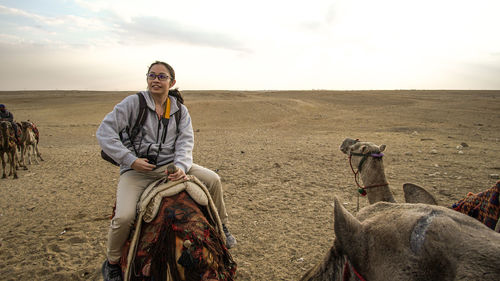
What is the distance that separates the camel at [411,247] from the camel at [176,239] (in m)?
0.89

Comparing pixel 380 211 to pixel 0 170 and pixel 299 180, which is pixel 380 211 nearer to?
pixel 299 180

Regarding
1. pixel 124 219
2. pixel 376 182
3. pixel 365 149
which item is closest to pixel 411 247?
pixel 124 219

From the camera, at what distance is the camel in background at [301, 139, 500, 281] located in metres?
1.10

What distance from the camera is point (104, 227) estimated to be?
5016mm

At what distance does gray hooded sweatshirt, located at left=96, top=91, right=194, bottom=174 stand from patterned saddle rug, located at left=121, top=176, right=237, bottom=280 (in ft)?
1.72

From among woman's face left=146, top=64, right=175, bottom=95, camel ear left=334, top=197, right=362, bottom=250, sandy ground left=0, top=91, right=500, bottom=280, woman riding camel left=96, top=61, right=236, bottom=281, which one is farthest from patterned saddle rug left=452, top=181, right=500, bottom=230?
woman's face left=146, top=64, right=175, bottom=95

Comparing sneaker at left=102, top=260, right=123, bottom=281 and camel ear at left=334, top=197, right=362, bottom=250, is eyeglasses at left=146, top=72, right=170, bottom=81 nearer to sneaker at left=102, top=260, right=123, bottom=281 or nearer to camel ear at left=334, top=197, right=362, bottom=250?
sneaker at left=102, top=260, right=123, bottom=281

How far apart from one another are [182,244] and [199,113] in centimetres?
2283

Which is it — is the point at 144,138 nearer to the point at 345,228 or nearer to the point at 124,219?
the point at 124,219

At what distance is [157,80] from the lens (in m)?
3.11

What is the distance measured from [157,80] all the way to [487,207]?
3.17 meters

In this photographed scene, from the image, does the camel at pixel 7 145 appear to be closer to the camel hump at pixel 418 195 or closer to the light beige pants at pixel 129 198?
the light beige pants at pixel 129 198

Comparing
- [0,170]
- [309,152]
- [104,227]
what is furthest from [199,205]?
[0,170]

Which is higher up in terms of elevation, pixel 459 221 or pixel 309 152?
pixel 459 221
